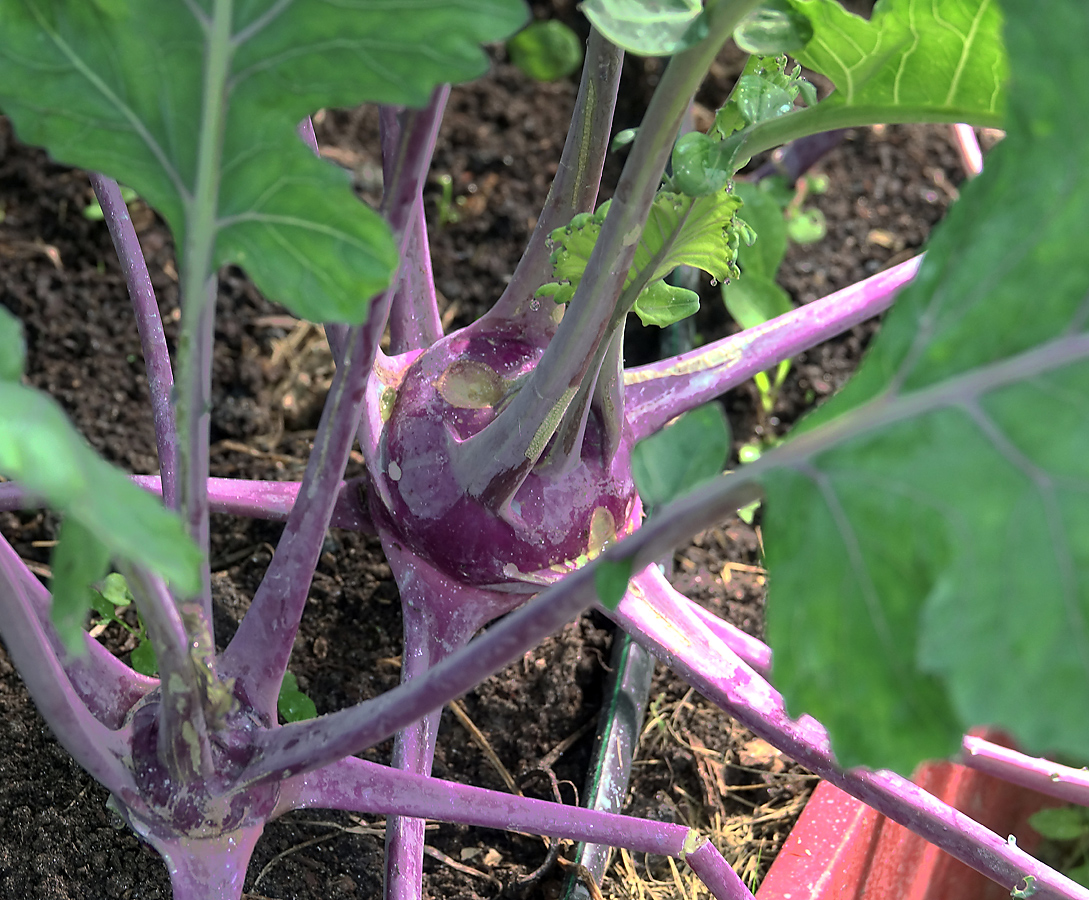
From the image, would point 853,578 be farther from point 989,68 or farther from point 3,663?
point 3,663

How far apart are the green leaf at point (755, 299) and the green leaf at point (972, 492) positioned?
817mm

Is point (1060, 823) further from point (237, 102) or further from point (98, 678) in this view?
point (237, 102)

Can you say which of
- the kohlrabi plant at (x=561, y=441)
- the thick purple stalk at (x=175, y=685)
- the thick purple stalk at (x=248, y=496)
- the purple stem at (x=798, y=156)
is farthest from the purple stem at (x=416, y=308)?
the purple stem at (x=798, y=156)

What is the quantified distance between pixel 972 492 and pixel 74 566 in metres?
0.41

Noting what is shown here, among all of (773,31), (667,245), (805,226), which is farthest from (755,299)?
(773,31)

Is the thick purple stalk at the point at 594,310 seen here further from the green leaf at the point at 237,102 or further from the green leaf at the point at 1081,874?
the green leaf at the point at 1081,874

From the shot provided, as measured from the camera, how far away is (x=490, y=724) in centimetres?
112

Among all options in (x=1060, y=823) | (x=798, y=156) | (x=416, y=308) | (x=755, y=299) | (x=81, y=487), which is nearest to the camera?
(x=81, y=487)

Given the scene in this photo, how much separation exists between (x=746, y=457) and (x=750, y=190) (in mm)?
353

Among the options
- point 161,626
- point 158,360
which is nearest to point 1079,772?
point 161,626

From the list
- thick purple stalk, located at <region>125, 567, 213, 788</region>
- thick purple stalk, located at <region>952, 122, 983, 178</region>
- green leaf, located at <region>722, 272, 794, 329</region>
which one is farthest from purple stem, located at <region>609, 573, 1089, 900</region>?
thick purple stalk, located at <region>952, 122, 983, 178</region>

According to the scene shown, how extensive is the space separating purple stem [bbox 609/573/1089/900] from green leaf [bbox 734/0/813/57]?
431mm

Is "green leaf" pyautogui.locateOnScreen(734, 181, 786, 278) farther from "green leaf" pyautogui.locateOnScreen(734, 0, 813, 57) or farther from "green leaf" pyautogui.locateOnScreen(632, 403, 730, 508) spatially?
"green leaf" pyautogui.locateOnScreen(632, 403, 730, 508)

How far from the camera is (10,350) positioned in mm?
448
